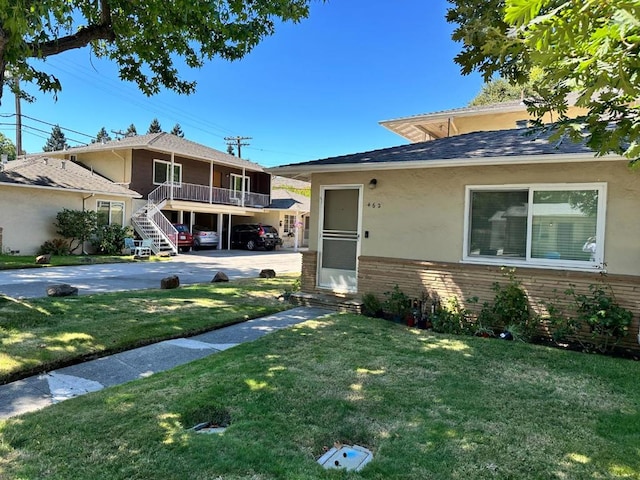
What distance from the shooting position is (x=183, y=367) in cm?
455

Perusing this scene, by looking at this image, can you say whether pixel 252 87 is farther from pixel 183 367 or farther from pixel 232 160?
pixel 183 367

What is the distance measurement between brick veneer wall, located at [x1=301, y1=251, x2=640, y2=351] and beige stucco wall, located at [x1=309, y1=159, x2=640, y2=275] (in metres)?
0.23

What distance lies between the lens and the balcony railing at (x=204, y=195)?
23469mm

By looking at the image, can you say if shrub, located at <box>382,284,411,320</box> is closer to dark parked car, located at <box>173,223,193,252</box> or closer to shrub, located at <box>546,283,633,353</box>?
shrub, located at <box>546,283,633,353</box>

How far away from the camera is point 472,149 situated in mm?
7309

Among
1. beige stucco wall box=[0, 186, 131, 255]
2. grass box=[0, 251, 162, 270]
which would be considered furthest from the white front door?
beige stucco wall box=[0, 186, 131, 255]

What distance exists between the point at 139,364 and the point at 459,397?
11.3ft

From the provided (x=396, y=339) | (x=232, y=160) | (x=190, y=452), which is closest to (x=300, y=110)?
(x=232, y=160)

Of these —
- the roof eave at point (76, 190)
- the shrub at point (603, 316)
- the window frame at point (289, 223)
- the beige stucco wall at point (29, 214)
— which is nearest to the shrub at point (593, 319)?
the shrub at point (603, 316)

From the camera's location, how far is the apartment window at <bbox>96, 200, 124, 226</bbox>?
796 inches

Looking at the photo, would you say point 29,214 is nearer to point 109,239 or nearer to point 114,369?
point 109,239

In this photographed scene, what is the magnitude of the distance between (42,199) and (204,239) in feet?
29.4

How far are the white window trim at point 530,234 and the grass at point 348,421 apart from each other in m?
1.54

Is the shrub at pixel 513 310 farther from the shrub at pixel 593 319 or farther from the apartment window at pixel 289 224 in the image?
the apartment window at pixel 289 224
